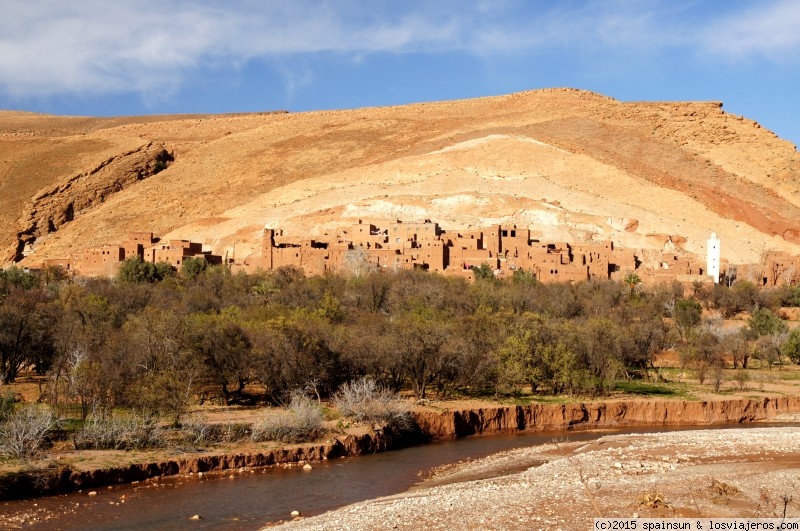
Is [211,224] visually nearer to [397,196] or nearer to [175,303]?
[397,196]

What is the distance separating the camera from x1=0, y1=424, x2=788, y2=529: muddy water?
1839 centimetres

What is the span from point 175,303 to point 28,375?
9.94 m

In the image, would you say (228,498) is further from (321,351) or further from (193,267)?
(193,267)

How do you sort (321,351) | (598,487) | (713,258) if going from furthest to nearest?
1. (713,258)
2. (321,351)
3. (598,487)

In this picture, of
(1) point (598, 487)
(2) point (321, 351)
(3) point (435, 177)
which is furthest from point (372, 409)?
(3) point (435, 177)

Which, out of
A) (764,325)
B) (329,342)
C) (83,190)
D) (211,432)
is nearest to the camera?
(211,432)

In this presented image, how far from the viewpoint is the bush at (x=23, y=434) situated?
21719mm

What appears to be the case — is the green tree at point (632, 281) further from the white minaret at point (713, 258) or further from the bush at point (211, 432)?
the bush at point (211, 432)

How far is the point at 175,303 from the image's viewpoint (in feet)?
150

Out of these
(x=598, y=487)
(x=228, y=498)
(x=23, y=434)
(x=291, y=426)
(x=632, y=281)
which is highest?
(x=632, y=281)

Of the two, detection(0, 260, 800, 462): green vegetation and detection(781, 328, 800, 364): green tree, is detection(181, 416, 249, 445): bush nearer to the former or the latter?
detection(0, 260, 800, 462): green vegetation

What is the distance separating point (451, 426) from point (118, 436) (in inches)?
429

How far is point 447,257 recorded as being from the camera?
67125 millimetres

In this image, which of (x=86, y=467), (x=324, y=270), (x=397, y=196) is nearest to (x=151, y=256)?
(x=324, y=270)
